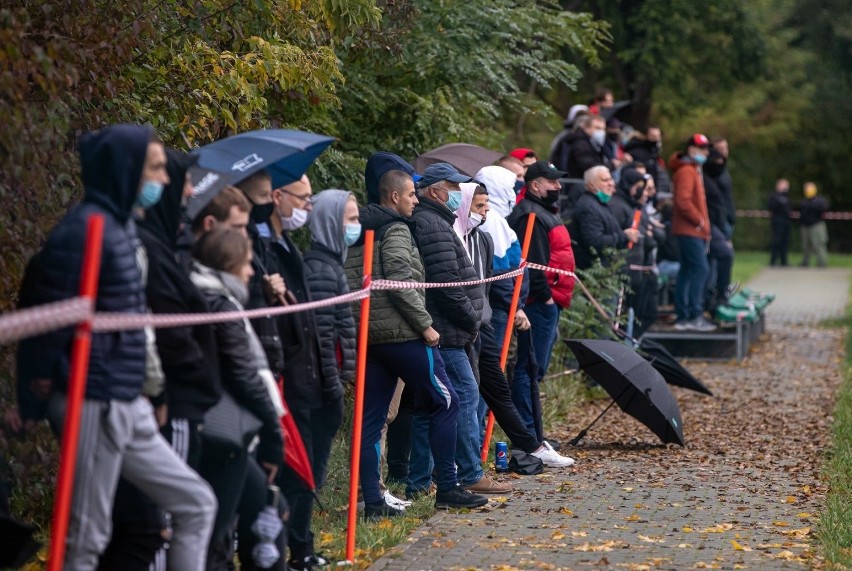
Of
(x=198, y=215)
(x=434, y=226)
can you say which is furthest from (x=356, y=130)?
(x=198, y=215)

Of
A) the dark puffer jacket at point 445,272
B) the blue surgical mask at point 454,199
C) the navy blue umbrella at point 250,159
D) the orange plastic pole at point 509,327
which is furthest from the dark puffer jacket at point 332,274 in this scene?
the orange plastic pole at point 509,327

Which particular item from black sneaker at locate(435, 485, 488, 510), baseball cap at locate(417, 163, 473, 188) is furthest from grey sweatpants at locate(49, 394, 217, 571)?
baseball cap at locate(417, 163, 473, 188)

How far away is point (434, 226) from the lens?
8.41m

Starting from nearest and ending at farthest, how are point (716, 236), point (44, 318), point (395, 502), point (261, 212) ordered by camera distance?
point (44, 318)
point (261, 212)
point (395, 502)
point (716, 236)

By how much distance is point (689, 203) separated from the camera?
16.8 m

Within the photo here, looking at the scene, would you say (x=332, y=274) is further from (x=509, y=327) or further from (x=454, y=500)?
(x=509, y=327)

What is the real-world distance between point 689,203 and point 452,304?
29.2ft

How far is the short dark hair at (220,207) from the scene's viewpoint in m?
5.82

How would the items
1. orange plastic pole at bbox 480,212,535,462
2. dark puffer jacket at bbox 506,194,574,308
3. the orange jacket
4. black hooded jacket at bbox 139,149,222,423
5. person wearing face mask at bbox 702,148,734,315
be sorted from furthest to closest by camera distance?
person wearing face mask at bbox 702,148,734,315, the orange jacket, dark puffer jacket at bbox 506,194,574,308, orange plastic pole at bbox 480,212,535,462, black hooded jacket at bbox 139,149,222,423

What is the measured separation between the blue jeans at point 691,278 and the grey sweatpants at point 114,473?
485 inches

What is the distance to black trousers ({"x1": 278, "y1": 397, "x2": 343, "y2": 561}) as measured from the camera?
662 centimetres

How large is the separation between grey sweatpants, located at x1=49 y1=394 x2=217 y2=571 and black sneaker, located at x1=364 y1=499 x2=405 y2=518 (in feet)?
9.56

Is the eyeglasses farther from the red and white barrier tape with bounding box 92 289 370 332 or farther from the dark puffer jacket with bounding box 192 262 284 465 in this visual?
the dark puffer jacket with bounding box 192 262 284 465

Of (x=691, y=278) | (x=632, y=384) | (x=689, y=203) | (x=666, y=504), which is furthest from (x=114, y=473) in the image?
(x=691, y=278)
